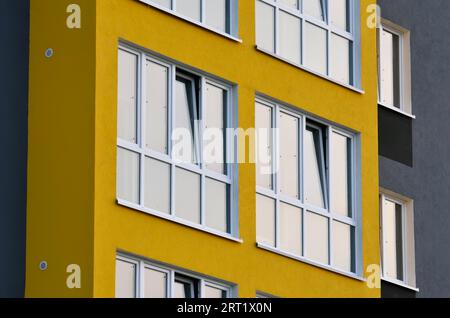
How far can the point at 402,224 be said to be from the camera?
32344 millimetres

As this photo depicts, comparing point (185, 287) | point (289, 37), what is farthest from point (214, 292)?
point (289, 37)

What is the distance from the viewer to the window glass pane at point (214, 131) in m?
26.6

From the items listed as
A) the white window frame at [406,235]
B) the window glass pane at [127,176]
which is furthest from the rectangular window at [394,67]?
the window glass pane at [127,176]

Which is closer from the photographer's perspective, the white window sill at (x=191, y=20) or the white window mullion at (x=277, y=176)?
the white window sill at (x=191, y=20)

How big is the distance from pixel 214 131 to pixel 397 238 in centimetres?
642

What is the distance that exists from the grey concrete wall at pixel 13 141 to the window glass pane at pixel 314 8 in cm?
468

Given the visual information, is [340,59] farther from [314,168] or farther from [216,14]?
[216,14]

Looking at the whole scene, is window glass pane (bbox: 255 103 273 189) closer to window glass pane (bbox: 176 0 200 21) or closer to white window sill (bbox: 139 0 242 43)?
white window sill (bbox: 139 0 242 43)

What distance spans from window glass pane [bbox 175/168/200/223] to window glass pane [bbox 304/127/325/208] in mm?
2367

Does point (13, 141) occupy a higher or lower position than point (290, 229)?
higher

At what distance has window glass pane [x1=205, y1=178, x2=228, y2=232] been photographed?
86.7 feet

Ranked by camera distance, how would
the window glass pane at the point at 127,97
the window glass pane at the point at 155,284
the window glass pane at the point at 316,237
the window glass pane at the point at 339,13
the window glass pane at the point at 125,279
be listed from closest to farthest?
the window glass pane at the point at 125,279, the window glass pane at the point at 155,284, the window glass pane at the point at 127,97, the window glass pane at the point at 316,237, the window glass pane at the point at 339,13

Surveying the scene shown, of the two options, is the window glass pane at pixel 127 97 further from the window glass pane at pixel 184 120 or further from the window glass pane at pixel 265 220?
the window glass pane at pixel 265 220

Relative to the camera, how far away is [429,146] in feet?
107
